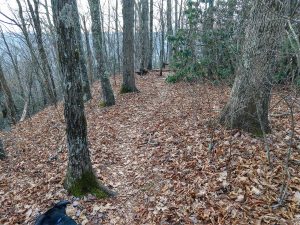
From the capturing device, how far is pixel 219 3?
35.9 feet

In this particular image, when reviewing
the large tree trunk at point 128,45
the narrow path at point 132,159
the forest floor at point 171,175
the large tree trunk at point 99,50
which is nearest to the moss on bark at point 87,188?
the forest floor at point 171,175

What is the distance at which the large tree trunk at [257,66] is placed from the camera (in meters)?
4.48

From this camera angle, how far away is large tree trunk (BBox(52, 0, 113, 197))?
375cm

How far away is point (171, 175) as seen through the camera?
486cm

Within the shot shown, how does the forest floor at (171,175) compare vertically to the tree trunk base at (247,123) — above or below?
below

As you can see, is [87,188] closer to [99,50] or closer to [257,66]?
[257,66]

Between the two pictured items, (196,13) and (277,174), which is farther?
(196,13)

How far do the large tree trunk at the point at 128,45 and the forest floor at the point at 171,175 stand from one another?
13.1ft

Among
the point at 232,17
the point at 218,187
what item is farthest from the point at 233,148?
the point at 232,17

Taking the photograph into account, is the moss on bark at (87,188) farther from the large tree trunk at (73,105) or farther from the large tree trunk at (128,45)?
the large tree trunk at (128,45)

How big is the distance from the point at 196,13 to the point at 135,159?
874 cm

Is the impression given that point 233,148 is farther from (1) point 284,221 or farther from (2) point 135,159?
(2) point 135,159

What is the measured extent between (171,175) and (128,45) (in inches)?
300

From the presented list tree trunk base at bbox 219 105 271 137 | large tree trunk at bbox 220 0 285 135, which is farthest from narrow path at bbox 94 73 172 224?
large tree trunk at bbox 220 0 285 135
